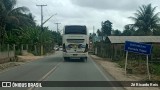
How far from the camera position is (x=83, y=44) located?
38.2m

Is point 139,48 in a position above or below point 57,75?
above

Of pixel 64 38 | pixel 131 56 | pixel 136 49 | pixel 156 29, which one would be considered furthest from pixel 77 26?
pixel 156 29

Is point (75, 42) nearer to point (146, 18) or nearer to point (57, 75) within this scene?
point (57, 75)

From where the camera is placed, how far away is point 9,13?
5381cm

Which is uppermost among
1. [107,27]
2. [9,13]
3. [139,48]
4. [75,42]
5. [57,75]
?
[107,27]

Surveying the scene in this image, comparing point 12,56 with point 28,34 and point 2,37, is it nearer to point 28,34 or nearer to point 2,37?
point 2,37

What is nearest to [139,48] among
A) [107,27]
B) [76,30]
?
[76,30]

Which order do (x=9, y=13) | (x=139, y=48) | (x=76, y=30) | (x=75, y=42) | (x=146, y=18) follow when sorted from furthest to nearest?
(x=146, y=18) < (x=9, y=13) < (x=76, y=30) < (x=75, y=42) < (x=139, y=48)

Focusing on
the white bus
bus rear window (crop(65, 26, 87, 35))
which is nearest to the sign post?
the white bus

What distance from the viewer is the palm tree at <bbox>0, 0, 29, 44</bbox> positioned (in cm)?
5272

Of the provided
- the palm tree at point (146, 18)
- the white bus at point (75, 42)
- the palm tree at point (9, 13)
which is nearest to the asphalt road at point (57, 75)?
the white bus at point (75, 42)

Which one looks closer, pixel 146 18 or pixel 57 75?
pixel 57 75

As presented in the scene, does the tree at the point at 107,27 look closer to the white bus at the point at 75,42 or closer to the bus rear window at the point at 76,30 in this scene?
the bus rear window at the point at 76,30

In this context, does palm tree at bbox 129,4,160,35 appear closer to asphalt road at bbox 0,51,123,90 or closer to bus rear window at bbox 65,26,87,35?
bus rear window at bbox 65,26,87,35
